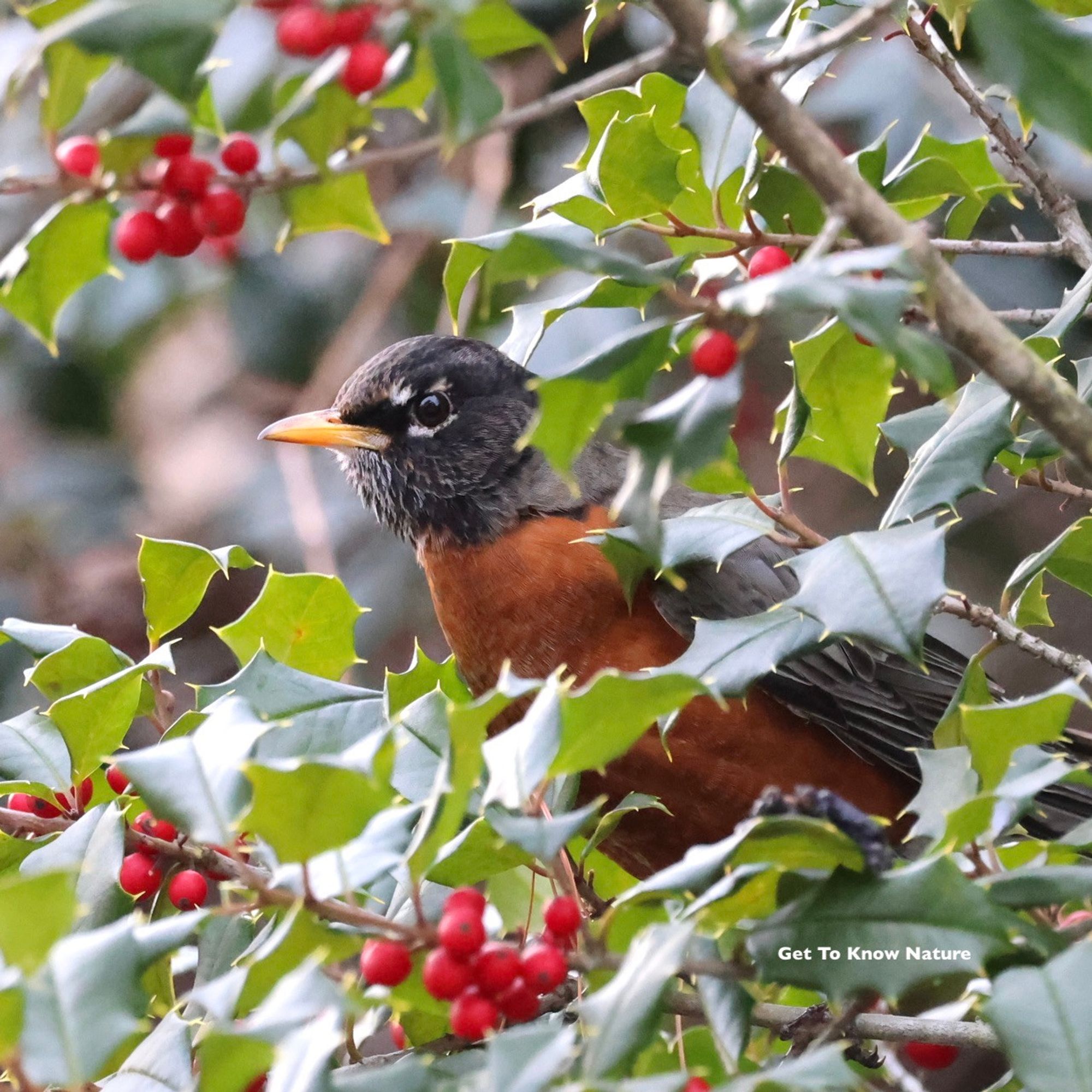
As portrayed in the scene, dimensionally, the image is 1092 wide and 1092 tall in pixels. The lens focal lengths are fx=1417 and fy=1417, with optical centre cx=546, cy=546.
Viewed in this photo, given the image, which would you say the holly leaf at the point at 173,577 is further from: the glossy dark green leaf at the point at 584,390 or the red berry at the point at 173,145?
the glossy dark green leaf at the point at 584,390

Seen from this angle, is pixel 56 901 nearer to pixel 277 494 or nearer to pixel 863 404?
pixel 863 404

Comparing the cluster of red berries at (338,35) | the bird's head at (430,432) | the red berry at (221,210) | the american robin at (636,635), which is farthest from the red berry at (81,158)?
the bird's head at (430,432)

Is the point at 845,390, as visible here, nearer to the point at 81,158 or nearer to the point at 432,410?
the point at 81,158

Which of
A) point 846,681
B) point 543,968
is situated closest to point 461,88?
point 543,968

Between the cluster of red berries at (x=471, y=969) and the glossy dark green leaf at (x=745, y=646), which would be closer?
the cluster of red berries at (x=471, y=969)

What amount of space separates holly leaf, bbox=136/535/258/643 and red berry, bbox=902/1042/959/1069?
1.11 meters

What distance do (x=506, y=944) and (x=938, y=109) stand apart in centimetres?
294

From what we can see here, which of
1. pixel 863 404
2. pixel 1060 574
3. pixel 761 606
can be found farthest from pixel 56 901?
pixel 761 606

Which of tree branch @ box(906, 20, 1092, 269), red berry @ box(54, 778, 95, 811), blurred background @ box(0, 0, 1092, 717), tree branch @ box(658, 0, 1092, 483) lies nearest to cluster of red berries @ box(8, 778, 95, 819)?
red berry @ box(54, 778, 95, 811)

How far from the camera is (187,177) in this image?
1342 millimetres

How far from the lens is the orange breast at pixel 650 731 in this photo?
238cm

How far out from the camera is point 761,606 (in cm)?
252

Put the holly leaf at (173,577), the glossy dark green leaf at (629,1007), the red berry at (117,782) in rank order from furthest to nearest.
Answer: the holly leaf at (173,577) < the red berry at (117,782) < the glossy dark green leaf at (629,1007)

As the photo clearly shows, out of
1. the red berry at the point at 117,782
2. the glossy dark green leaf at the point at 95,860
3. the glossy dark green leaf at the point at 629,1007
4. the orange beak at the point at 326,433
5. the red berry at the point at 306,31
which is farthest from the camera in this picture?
the orange beak at the point at 326,433
